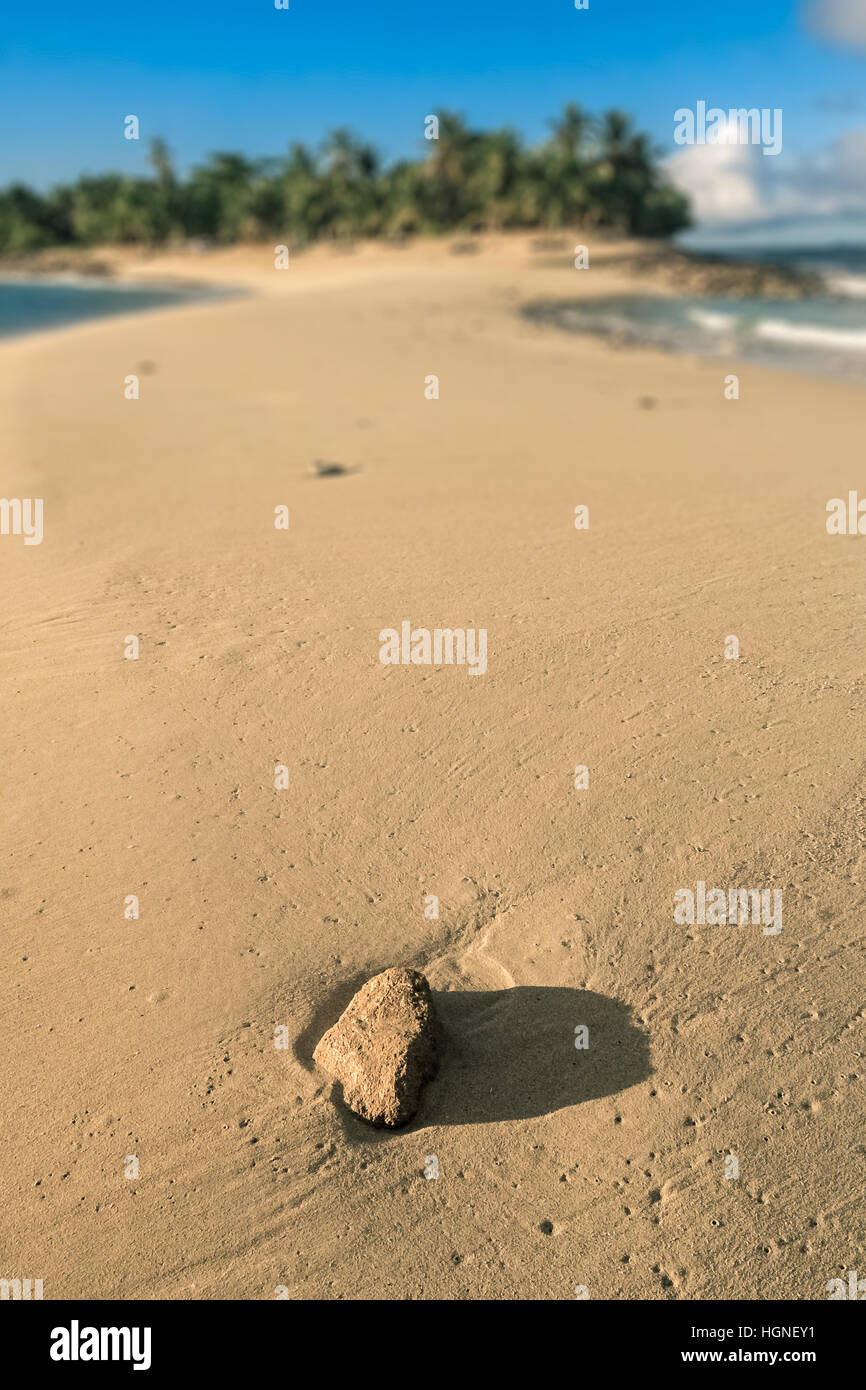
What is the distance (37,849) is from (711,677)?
3499 mm

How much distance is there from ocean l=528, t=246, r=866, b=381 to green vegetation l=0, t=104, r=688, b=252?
33.9m

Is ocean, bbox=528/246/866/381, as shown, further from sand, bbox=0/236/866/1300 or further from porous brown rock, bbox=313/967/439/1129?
porous brown rock, bbox=313/967/439/1129

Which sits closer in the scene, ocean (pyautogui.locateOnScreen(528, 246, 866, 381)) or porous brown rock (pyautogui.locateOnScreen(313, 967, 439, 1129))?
porous brown rock (pyautogui.locateOnScreen(313, 967, 439, 1129))

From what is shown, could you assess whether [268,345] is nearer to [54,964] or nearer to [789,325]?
[789,325]

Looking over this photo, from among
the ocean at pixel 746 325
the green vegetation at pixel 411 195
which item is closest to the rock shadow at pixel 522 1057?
the ocean at pixel 746 325

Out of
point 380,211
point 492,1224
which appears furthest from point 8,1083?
point 380,211

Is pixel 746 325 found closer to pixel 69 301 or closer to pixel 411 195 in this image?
pixel 69 301

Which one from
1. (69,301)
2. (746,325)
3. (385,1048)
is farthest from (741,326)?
(69,301)

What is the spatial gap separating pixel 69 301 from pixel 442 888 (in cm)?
4930

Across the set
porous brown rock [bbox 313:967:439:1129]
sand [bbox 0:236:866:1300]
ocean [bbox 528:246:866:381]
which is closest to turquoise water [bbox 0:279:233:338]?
ocean [bbox 528:246:866:381]

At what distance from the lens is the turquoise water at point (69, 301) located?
33.9m

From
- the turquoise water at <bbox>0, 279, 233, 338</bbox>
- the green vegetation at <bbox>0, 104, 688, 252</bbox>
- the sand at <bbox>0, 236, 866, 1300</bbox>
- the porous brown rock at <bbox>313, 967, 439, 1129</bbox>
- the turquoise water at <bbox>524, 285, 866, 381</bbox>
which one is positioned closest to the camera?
the sand at <bbox>0, 236, 866, 1300</bbox>

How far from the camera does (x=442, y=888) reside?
4035 mm

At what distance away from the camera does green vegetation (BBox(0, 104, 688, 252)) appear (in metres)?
Answer: 68.2
